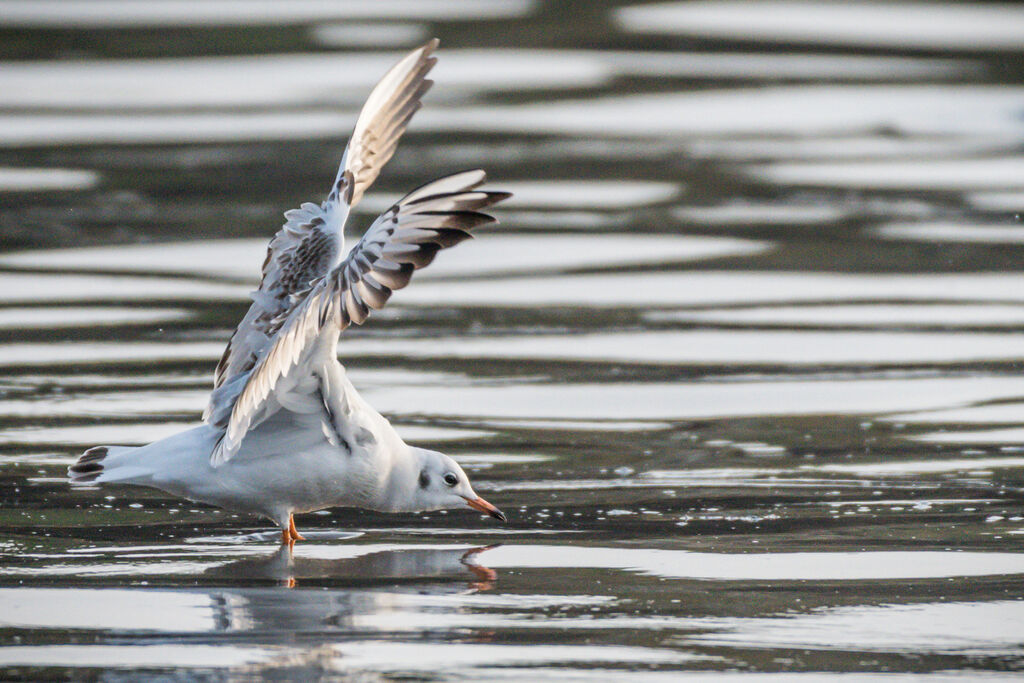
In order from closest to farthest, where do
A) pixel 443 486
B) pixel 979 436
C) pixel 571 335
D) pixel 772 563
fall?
pixel 772 563 < pixel 443 486 < pixel 979 436 < pixel 571 335

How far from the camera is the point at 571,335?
34.8ft

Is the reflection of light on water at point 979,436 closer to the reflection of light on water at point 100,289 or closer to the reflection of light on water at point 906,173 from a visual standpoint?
the reflection of light on water at point 100,289

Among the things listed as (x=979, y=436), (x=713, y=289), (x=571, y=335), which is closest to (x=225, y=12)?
(x=713, y=289)

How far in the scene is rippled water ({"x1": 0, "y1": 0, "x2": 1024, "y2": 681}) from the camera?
19.6 feet

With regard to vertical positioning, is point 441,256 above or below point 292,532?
above

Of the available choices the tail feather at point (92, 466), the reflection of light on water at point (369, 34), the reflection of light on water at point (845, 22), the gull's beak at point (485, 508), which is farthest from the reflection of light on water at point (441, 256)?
the reflection of light on water at point (845, 22)

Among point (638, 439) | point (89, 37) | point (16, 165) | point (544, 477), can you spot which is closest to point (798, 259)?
point (638, 439)

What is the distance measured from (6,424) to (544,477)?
2708 mm

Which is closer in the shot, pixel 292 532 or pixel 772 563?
pixel 772 563

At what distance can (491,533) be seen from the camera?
724 centimetres

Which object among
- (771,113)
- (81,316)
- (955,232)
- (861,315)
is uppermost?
(771,113)

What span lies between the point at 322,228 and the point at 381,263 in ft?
5.64

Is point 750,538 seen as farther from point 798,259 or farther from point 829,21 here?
point 829,21

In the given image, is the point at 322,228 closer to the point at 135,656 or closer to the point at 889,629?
the point at 135,656
